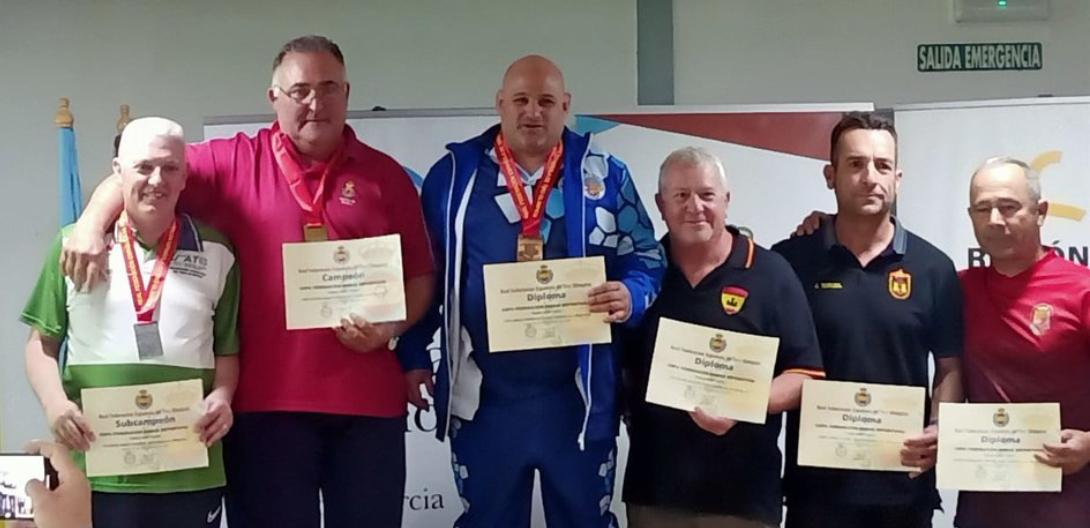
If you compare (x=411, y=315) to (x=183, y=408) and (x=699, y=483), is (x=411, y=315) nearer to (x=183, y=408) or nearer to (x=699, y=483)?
(x=183, y=408)

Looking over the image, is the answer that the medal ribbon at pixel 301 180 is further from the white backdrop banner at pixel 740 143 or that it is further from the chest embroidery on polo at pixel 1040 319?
the chest embroidery on polo at pixel 1040 319

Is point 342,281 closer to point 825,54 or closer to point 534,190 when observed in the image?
point 534,190

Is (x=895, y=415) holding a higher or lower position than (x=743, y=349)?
lower

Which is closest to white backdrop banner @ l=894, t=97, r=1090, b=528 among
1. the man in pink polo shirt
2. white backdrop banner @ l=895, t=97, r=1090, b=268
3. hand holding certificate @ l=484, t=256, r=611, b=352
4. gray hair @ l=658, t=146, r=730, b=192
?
white backdrop banner @ l=895, t=97, r=1090, b=268

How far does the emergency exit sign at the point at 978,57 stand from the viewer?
4.89 meters

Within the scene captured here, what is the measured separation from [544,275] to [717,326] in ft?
1.59

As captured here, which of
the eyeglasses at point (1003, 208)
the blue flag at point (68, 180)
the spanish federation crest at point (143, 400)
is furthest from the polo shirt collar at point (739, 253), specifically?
the blue flag at point (68, 180)

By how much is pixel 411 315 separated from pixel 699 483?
89 cm

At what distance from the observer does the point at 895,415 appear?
2686 mm

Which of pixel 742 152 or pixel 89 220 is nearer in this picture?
pixel 89 220

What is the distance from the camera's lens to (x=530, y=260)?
2641 millimetres

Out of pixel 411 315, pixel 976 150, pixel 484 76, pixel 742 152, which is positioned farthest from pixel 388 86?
pixel 976 150

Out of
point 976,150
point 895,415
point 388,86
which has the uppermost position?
point 388,86

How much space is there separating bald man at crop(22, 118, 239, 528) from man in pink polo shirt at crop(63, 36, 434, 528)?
10 centimetres
